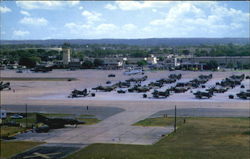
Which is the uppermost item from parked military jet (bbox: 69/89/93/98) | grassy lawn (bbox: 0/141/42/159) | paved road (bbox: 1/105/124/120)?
parked military jet (bbox: 69/89/93/98)

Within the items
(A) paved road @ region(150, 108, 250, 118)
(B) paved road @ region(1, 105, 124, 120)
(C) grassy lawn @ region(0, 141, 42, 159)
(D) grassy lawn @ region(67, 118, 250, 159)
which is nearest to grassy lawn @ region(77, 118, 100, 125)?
(B) paved road @ region(1, 105, 124, 120)

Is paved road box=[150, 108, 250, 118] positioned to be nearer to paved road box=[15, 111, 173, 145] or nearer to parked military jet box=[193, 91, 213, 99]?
paved road box=[15, 111, 173, 145]

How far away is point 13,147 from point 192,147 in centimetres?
2007

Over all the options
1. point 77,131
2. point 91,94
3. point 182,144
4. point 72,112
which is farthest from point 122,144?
point 91,94

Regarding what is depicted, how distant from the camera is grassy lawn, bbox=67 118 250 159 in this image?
42344 millimetres

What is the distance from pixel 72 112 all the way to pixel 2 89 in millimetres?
45458

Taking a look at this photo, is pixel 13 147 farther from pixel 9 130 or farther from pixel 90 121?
pixel 90 121

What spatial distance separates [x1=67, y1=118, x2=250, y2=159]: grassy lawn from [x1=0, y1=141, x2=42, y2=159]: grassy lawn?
6.58m

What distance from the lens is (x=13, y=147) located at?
47.1 m

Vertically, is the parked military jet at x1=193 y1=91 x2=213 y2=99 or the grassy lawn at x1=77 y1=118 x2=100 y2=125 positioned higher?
the parked military jet at x1=193 y1=91 x2=213 y2=99

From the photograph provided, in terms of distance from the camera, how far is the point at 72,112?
73.2 meters

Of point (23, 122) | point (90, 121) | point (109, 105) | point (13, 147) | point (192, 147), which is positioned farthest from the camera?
point (109, 105)

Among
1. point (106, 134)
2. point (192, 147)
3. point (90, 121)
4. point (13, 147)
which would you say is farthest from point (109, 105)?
point (192, 147)

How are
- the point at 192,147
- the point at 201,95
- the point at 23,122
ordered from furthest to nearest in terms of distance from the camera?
the point at 201,95, the point at 23,122, the point at 192,147
